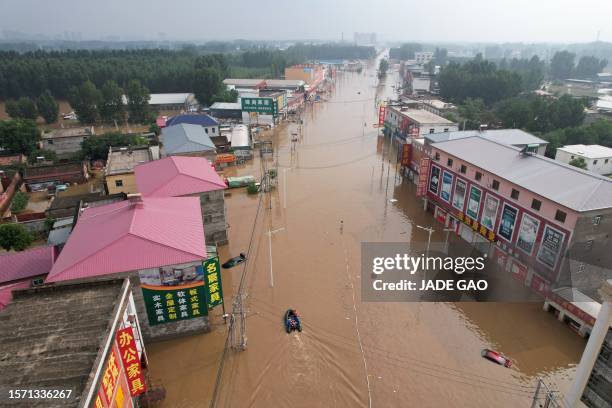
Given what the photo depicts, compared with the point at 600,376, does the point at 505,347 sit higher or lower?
lower

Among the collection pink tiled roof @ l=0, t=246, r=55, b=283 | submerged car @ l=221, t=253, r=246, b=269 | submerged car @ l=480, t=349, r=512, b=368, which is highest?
pink tiled roof @ l=0, t=246, r=55, b=283

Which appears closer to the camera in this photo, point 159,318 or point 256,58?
point 159,318

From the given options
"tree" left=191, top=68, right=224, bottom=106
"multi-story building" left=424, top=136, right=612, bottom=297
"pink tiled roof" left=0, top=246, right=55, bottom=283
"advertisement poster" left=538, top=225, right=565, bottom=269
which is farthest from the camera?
"tree" left=191, top=68, right=224, bottom=106

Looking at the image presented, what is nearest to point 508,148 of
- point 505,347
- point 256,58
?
point 505,347

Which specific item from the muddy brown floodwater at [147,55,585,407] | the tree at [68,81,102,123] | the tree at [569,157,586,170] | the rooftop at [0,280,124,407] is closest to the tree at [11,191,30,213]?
the muddy brown floodwater at [147,55,585,407]

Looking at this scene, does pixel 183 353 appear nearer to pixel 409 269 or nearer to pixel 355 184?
pixel 409 269

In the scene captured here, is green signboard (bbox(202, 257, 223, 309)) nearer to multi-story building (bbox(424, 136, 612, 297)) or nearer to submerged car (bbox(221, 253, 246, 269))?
submerged car (bbox(221, 253, 246, 269))
